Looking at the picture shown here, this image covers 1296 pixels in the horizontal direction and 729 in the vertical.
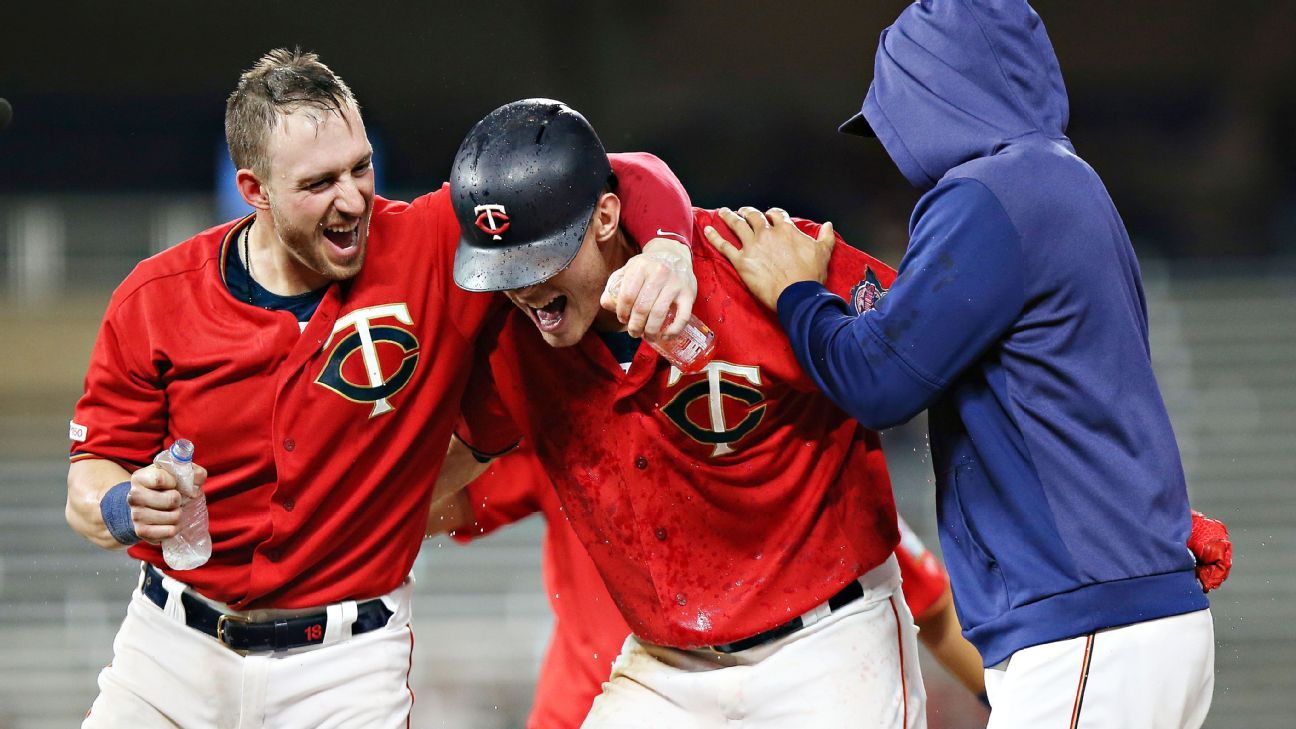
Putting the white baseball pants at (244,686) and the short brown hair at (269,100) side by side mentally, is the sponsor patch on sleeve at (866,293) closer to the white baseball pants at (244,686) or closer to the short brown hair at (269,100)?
the short brown hair at (269,100)

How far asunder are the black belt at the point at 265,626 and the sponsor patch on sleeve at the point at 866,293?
148cm

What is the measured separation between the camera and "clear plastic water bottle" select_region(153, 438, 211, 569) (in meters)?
3.44

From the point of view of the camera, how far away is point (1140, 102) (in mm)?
12672

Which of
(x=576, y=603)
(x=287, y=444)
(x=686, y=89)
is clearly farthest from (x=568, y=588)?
(x=686, y=89)

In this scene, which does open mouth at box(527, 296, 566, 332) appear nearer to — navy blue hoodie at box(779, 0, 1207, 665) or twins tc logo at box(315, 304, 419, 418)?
twins tc logo at box(315, 304, 419, 418)

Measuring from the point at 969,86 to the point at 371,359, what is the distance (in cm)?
160

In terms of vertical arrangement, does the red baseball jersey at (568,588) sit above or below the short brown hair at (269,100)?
below

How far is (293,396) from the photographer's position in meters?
3.66

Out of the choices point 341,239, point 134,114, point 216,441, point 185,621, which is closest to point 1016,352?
point 341,239

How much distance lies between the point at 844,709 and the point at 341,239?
173 centimetres

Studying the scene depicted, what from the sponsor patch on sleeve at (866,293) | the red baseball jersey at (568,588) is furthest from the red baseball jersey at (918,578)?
the sponsor patch on sleeve at (866,293)

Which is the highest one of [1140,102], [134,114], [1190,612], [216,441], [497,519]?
[1190,612]

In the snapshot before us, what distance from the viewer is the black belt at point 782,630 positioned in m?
3.71

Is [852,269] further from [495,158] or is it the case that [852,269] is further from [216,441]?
[216,441]
